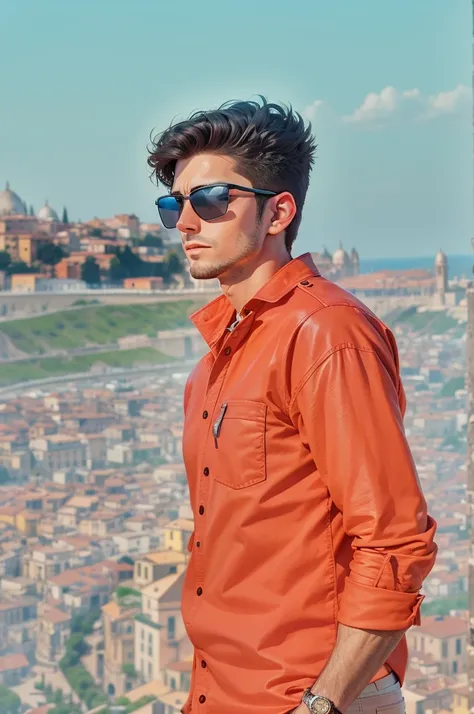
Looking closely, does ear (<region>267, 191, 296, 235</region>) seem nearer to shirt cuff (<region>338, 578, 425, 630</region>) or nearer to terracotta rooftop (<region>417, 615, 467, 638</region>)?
shirt cuff (<region>338, 578, 425, 630</region>)

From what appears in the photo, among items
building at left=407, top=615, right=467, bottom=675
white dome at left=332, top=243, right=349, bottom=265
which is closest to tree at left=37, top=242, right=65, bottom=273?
white dome at left=332, top=243, right=349, bottom=265

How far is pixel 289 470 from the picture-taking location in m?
0.97

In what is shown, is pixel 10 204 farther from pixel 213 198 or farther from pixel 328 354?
pixel 328 354

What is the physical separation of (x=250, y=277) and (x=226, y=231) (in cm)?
5

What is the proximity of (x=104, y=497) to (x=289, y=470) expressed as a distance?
8.68m

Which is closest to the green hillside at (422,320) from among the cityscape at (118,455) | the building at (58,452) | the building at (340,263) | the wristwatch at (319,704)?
the cityscape at (118,455)

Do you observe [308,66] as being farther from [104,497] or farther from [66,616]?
[66,616]

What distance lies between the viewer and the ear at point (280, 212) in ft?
3.50

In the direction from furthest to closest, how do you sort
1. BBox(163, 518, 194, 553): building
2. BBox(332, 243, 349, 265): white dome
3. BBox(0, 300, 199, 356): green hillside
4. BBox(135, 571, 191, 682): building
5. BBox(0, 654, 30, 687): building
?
BBox(332, 243, 349, 265): white dome, BBox(0, 300, 199, 356): green hillside, BBox(163, 518, 194, 553): building, BBox(135, 571, 191, 682): building, BBox(0, 654, 30, 687): building

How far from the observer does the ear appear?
1.07 metres

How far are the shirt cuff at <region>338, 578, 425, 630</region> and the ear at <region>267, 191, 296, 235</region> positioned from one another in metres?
0.36

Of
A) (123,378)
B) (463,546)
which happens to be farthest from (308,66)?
(463,546)

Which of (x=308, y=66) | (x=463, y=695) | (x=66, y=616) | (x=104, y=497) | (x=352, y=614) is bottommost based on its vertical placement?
(x=463, y=695)

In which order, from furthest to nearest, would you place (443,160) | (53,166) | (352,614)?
(443,160), (53,166), (352,614)
